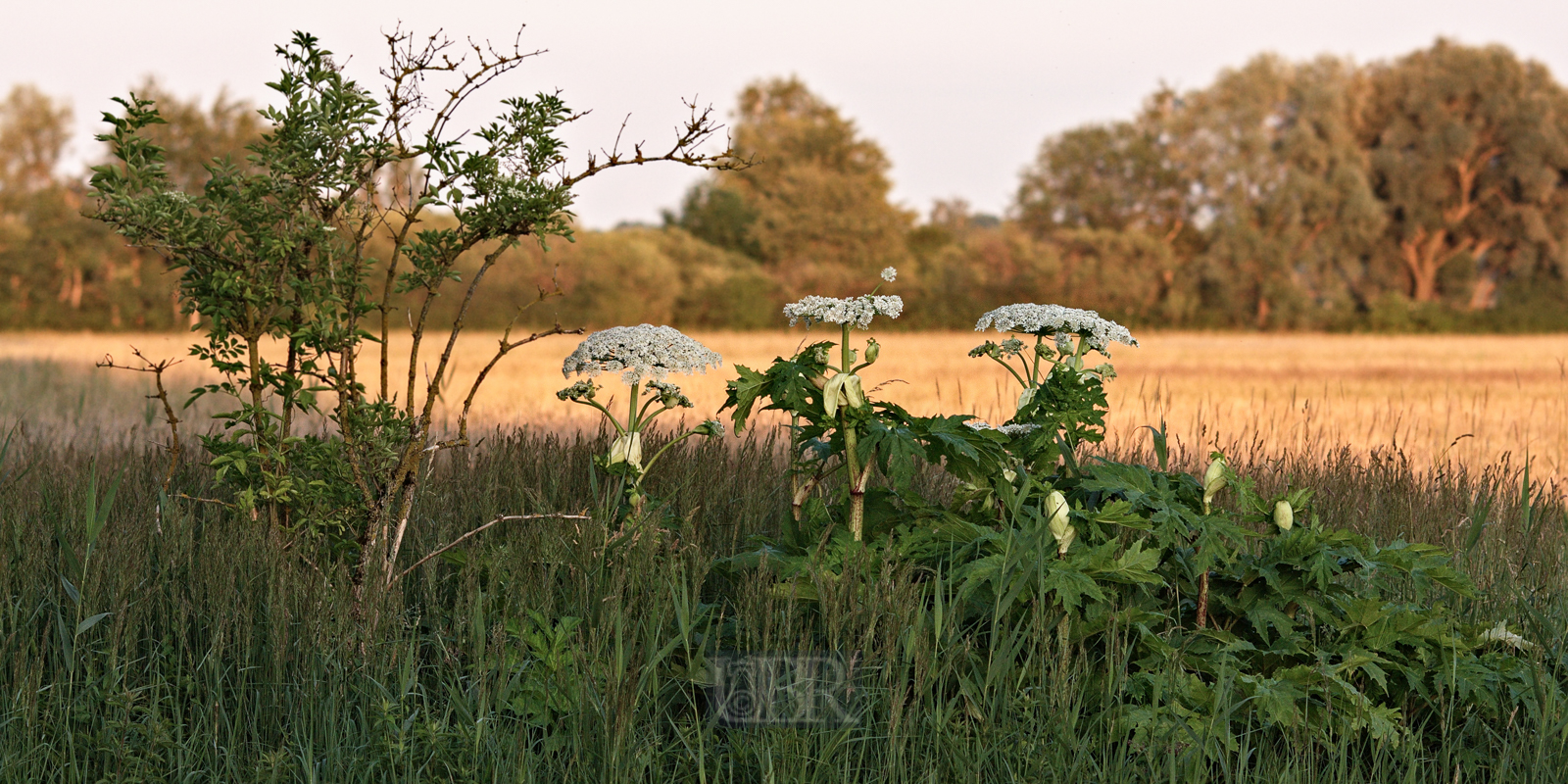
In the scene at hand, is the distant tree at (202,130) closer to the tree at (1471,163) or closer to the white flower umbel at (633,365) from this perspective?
the white flower umbel at (633,365)

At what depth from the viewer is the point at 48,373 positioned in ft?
46.8

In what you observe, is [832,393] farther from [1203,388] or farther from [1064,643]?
[1203,388]

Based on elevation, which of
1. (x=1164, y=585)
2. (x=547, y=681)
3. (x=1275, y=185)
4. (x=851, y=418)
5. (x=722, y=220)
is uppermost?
(x=1275, y=185)

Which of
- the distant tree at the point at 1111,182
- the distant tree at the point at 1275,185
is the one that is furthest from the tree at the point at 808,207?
the distant tree at the point at 1275,185

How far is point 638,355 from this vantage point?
3080mm

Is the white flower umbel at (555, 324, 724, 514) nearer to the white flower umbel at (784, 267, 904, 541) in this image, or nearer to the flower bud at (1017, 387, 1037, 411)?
the white flower umbel at (784, 267, 904, 541)

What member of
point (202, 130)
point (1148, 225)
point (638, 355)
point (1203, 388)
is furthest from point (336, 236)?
point (1148, 225)

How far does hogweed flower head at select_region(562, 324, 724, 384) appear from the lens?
10.1 ft

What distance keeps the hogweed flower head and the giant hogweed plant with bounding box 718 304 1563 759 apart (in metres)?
0.43

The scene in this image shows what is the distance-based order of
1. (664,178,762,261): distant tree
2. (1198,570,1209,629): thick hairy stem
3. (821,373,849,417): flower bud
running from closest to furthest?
(821,373,849,417): flower bud
(1198,570,1209,629): thick hairy stem
(664,178,762,261): distant tree

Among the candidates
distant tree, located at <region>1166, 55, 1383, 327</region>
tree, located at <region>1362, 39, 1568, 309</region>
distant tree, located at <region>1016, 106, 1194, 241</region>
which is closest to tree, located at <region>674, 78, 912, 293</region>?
distant tree, located at <region>1016, 106, 1194, 241</region>

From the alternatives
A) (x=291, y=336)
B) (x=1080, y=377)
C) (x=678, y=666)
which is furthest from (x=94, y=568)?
(x=1080, y=377)

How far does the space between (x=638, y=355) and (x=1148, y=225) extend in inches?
1704

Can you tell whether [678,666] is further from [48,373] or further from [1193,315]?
[1193,315]
